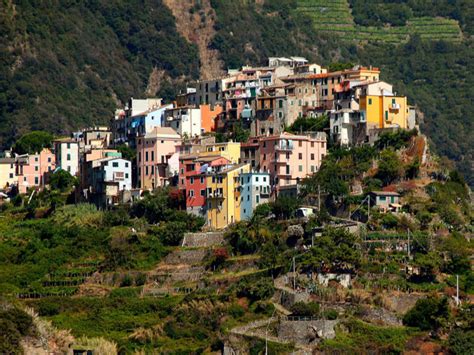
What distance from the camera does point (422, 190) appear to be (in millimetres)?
104938

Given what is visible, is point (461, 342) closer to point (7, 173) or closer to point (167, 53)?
point (7, 173)

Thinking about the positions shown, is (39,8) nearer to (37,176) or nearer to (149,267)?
(37,176)

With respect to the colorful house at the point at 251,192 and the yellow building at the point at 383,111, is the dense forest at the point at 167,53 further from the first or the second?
the colorful house at the point at 251,192

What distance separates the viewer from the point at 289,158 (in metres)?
108

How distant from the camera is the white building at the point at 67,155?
12094 centimetres

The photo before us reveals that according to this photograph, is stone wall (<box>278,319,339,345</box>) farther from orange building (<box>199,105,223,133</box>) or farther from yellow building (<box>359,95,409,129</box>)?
orange building (<box>199,105,223,133</box>)

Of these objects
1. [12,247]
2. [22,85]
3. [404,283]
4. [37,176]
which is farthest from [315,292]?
[22,85]

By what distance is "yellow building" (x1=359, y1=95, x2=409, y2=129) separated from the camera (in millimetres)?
110562

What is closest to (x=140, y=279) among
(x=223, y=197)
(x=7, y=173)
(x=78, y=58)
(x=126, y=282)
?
(x=126, y=282)

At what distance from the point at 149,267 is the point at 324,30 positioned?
8260 cm

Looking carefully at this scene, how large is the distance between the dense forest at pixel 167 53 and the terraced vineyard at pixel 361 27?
86cm

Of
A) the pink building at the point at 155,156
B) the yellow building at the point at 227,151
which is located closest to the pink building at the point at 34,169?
the pink building at the point at 155,156

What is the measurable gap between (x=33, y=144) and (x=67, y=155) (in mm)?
7609

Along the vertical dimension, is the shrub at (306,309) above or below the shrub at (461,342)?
above
